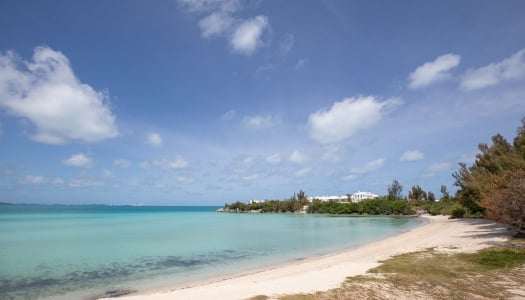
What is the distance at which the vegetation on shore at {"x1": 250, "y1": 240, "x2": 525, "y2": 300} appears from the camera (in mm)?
8859

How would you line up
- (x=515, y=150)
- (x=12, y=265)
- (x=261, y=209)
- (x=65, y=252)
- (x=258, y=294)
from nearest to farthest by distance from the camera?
(x=258, y=294) < (x=12, y=265) < (x=65, y=252) < (x=515, y=150) < (x=261, y=209)

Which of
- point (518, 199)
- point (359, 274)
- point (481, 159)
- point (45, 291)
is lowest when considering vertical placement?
point (45, 291)

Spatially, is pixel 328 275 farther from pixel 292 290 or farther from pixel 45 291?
pixel 45 291

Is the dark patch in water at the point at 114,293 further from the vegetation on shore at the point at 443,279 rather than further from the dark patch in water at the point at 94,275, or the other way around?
the vegetation on shore at the point at 443,279

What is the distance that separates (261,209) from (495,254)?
11958 cm

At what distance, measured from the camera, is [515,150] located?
27.1 m

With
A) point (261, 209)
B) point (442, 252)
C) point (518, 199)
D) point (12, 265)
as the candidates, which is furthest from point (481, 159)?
point (261, 209)

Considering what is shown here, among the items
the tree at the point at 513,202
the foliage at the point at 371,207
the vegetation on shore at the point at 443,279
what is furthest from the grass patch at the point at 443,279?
the foliage at the point at 371,207

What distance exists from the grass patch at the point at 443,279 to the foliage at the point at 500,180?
10.9 feet

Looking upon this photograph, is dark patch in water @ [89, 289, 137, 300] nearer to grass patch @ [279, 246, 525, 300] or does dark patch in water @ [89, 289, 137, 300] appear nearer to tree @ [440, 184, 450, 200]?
grass patch @ [279, 246, 525, 300]

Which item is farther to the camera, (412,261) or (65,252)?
(65,252)

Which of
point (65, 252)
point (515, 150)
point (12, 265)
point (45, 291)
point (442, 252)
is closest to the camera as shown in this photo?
point (45, 291)

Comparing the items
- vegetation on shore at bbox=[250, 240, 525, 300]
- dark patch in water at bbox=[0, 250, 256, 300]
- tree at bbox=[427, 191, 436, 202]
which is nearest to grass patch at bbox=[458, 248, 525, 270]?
vegetation on shore at bbox=[250, 240, 525, 300]

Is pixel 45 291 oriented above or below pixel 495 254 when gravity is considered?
below
